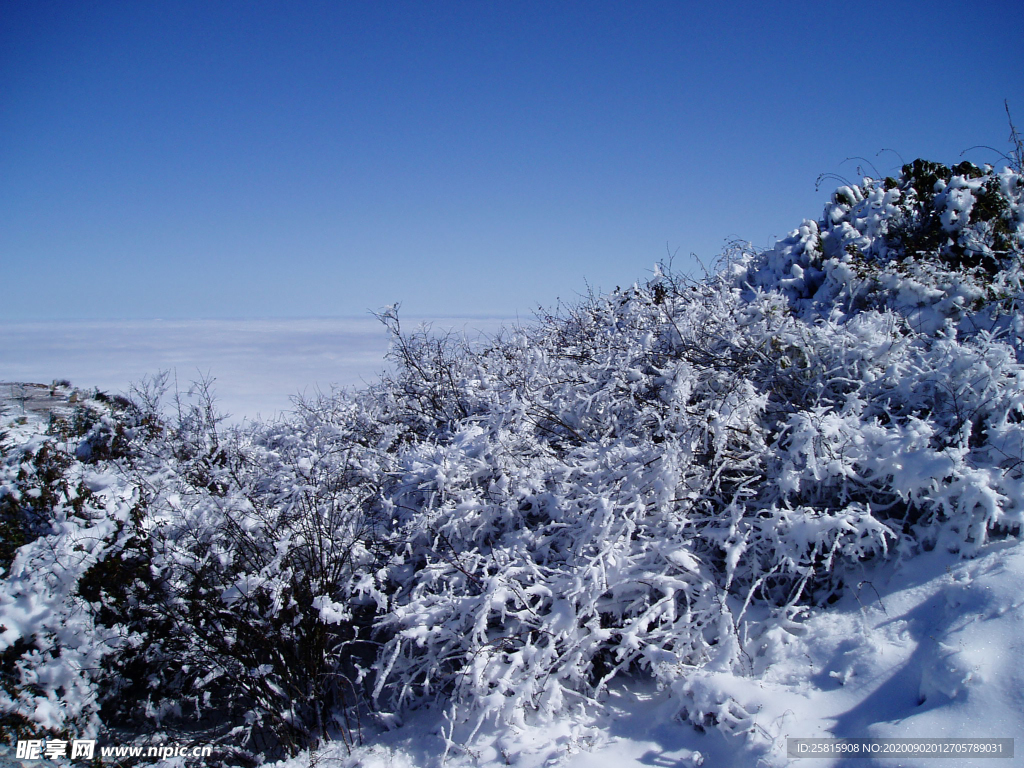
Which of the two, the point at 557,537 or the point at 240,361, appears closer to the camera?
the point at 557,537

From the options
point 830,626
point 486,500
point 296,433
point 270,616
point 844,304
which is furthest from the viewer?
point 296,433

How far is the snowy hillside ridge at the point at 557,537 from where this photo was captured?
3.60 metres

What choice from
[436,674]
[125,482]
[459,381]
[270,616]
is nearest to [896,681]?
Result: [436,674]

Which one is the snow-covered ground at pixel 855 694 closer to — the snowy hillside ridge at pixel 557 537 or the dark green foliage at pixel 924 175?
the snowy hillside ridge at pixel 557 537

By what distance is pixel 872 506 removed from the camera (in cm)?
377

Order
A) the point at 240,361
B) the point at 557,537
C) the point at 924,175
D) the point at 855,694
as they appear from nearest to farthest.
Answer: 1. the point at 855,694
2. the point at 557,537
3. the point at 924,175
4. the point at 240,361

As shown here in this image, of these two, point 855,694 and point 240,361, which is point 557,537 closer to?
point 855,694

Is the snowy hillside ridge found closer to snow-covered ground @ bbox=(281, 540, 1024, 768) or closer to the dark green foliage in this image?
snow-covered ground @ bbox=(281, 540, 1024, 768)

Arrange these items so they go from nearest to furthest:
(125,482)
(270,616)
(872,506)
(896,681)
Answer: (896,681) → (872,506) → (270,616) → (125,482)

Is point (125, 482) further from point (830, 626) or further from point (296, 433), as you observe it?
point (830, 626)

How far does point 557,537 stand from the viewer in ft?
13.9

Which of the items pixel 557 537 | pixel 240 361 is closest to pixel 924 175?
pixel 557 537

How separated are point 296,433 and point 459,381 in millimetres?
2675

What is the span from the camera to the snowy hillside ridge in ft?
11.8
